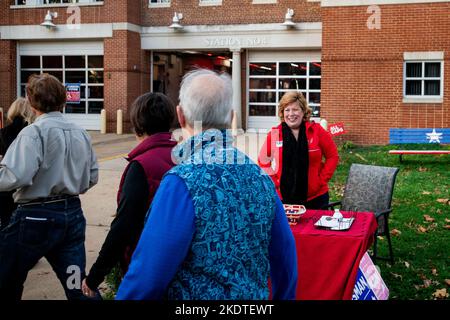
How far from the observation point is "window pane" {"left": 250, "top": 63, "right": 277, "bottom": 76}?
23.4 m

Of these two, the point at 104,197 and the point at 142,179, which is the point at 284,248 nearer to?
the point at 142,179

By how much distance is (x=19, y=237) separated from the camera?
3.75m

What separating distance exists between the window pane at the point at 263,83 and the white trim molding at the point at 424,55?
23.1 ft

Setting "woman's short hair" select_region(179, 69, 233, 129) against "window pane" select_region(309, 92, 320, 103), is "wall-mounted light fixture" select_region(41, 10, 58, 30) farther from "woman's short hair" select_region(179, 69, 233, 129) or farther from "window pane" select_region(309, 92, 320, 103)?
"woman's short hair" select_region(179, 69, 233, 129)

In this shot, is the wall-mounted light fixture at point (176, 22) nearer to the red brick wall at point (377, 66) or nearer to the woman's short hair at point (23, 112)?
the red brick wall at point (377, 66)

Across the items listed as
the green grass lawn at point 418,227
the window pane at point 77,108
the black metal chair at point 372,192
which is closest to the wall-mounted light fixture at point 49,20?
the window pane at point 77,108

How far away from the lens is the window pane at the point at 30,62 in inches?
987

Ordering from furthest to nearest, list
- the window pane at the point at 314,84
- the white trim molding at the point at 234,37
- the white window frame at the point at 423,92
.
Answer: the window pane at the point at 314,84
the white trim molding at the point at 234,37
the white window frame at the point at 423,92

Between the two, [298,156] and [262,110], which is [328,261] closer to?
[298,156]

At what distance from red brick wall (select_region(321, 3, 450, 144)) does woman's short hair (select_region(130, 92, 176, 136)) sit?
15.4m

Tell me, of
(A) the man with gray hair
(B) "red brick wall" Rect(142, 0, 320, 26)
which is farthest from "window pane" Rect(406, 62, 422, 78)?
(A) the man with gray hair

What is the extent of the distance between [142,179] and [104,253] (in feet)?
1.54

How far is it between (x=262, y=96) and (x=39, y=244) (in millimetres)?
20582

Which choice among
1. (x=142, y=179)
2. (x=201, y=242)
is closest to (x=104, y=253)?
(x=142, y=179)
